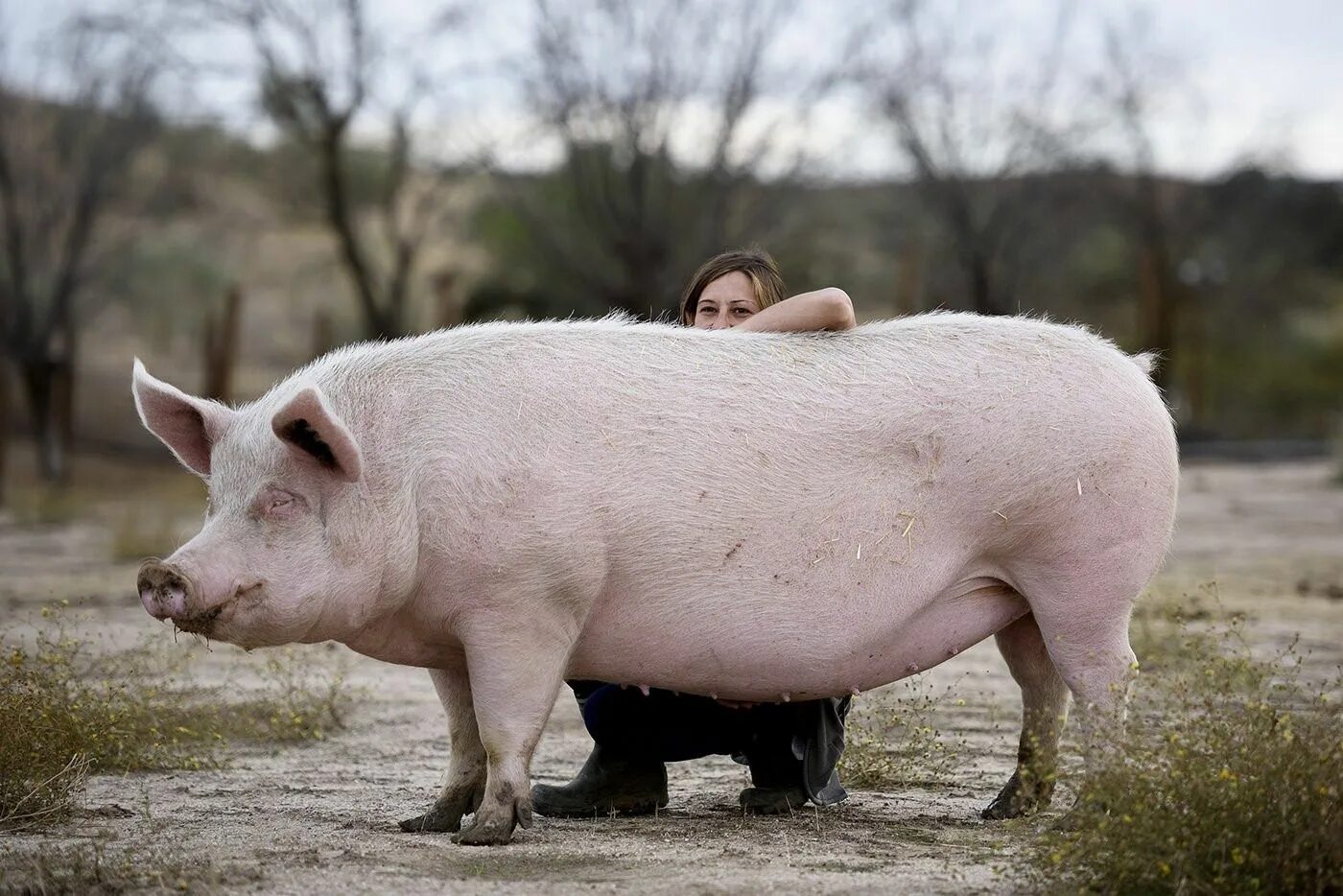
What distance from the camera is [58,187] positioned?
2320 centimetres

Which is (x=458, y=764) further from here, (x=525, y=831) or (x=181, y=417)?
(x=181, y=417)

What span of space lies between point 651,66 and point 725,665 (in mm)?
14563

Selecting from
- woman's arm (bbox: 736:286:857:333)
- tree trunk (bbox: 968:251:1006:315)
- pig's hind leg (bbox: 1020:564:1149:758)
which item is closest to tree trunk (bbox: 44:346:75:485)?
tree trunk (bbox: 968:251:1006:315)

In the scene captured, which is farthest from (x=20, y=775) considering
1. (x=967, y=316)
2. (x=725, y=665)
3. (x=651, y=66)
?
(x=651, y=66)

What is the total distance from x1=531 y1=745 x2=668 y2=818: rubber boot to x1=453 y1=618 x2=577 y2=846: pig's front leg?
25.2 inches

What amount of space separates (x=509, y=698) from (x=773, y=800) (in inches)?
42.0

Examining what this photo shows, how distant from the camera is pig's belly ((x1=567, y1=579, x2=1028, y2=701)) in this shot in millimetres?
4543

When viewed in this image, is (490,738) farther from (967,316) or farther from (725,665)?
(967,316)

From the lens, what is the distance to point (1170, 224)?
35.1 meters

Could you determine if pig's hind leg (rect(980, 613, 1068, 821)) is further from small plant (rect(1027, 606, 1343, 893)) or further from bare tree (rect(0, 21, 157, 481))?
bare tree (rect(0, 21, 157, 481))

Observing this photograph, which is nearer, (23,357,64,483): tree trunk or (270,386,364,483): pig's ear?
(270,386,364,483): pig's ear

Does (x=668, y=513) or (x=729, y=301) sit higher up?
(x=729, y=301)

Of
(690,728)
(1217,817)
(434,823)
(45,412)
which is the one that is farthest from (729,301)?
(45,412)

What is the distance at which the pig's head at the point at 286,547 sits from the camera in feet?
14.0
